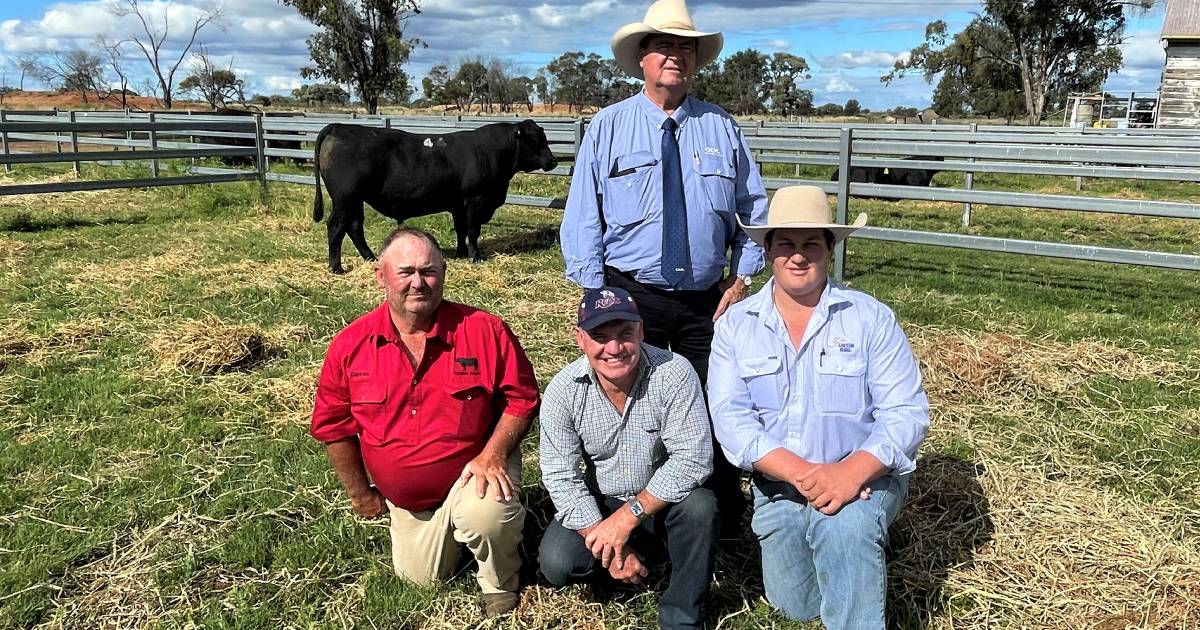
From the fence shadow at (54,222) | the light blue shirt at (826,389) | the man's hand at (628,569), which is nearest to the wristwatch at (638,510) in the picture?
the man's hand at (628,569)

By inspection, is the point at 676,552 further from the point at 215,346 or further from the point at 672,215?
the point at 215,346

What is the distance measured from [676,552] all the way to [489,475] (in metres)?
0.63

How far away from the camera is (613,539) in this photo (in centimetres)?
255

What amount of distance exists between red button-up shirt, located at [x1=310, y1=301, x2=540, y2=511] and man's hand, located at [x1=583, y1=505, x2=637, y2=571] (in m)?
0.47

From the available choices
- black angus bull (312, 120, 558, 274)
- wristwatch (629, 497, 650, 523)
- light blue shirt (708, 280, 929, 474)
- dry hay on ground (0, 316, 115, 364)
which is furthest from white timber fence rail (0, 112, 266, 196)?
light blue shirt (708, 280, 929, 474)

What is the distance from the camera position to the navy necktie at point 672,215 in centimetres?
312

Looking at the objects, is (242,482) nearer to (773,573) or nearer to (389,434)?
(389,434)

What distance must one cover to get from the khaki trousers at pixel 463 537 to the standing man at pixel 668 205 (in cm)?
78

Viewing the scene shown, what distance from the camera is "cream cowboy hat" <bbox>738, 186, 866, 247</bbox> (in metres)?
2.55

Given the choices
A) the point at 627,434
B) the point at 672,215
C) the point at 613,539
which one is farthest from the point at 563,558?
the point at 672,215

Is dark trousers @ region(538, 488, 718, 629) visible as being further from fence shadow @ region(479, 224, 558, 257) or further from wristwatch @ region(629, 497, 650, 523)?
fence shadow @ region(479, 224, 558, 257)

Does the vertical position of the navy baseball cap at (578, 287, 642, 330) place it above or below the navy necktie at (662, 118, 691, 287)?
below

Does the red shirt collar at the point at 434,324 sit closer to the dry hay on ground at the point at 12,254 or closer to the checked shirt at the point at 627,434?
the checked shirt at the point at 627,434

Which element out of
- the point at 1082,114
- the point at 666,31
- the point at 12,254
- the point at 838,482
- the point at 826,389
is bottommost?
the point at 12,254
